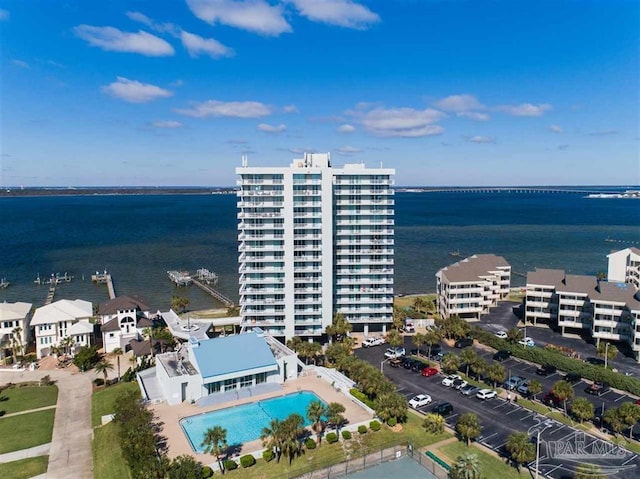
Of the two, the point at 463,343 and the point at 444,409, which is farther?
the point at 463,343

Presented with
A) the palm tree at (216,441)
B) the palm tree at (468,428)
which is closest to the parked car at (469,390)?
the palm tree at (468,428)

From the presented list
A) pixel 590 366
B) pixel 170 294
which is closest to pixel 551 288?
pixel 590 366

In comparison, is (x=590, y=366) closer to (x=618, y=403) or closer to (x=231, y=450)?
(x=618, y=403)

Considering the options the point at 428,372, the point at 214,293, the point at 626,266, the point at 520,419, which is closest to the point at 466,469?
the point at 520,419

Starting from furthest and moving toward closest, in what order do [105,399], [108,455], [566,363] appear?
[566,363] → [105,399] → [108,455]

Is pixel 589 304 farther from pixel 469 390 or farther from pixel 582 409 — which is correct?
pixel 582 409

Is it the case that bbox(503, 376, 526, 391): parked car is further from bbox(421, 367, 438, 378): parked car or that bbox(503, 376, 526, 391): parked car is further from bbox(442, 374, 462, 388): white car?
bbox(421, 367, 438, 378): parked car
